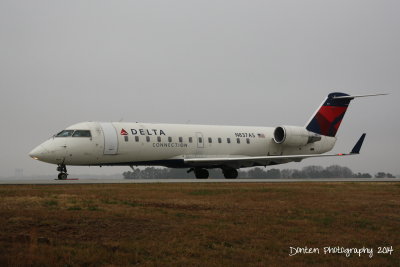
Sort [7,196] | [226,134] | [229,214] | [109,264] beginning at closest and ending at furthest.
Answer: [109,264] → [229,214] → [7,196] → [226,134]

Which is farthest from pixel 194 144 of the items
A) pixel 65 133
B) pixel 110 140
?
pixel 65 133

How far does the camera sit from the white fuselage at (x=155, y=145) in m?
31.8

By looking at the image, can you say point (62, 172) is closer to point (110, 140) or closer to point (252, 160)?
point (110, 140)

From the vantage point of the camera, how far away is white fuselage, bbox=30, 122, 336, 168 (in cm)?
3184

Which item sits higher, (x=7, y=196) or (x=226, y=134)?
(x=226, y=134)

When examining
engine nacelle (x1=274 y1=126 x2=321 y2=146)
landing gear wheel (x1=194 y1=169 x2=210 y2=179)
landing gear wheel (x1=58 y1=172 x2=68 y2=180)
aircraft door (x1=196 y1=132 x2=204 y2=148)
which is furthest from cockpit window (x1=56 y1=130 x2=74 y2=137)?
engine nacelle (x1=274 y1=126 x2=321 y2=146)

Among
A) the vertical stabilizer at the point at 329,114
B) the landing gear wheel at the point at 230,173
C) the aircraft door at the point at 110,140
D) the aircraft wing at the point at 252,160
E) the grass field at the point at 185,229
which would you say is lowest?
the grass field at the point at 185,229

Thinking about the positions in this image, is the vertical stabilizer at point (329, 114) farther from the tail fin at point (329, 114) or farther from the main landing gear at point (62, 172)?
the main landing gear at point (62, 172)

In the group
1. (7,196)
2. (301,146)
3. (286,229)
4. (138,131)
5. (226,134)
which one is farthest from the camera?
(301,146)

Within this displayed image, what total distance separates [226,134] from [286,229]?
2656 centimetres

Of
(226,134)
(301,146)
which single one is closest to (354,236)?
(226,134)

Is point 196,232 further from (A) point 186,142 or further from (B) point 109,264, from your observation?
(A) point 186,142

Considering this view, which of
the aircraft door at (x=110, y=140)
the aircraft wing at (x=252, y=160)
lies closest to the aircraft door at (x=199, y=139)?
the aircraft wing at (x=252, y=160)

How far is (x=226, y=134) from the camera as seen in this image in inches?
1578
